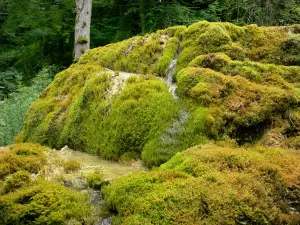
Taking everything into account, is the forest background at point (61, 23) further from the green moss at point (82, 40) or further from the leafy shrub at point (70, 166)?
the leafy shrub at point (70, 166)

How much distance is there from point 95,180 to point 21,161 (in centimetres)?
122

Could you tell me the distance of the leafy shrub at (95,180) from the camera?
3.71 metres

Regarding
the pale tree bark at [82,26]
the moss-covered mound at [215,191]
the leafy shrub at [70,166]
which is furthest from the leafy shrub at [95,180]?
the pale tree bark at [82,26]

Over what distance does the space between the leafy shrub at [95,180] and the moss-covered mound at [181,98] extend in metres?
0.96

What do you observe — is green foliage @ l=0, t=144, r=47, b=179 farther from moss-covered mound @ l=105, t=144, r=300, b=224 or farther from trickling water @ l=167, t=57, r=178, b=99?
trickling water @ l=167, t=57, r=178, b=99

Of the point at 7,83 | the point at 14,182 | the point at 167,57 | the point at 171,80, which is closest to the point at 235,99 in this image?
the point at 171,80

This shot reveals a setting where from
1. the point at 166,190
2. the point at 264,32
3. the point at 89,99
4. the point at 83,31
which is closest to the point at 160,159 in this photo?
the point at 166,190

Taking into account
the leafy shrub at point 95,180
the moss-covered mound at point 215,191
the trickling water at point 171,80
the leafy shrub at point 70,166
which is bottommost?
the leafy shrub at point 70,166

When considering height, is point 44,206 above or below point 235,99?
below

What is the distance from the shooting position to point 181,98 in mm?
4887

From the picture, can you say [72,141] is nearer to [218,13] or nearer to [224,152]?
[224,152]

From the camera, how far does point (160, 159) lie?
14.7ft

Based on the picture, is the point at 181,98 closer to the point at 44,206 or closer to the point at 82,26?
the point at 44,206

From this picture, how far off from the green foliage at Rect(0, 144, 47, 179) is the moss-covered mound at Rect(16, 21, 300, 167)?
3.39 ft
